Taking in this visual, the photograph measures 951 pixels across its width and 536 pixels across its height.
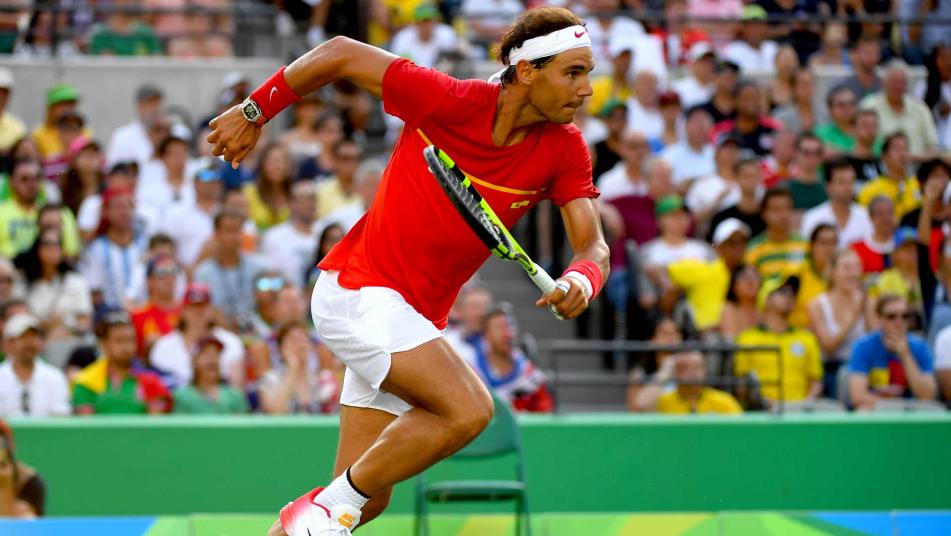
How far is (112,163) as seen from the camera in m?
11.9

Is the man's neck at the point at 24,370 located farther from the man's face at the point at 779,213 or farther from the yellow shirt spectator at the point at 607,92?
the yellow shirt spectator at the point at 607,92

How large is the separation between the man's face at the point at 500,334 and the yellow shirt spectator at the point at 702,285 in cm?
151

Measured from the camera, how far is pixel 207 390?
952 cm

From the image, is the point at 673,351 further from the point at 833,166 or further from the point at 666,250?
the point at 833,166

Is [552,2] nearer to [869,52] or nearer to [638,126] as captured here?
[638,126]

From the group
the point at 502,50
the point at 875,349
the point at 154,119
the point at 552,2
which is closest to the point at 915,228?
the point at 875,349

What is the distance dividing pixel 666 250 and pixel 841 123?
300cm

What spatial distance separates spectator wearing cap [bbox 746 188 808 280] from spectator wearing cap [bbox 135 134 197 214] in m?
4.22

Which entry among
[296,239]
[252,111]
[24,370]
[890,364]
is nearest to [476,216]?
[252,111]

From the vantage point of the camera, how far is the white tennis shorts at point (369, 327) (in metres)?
5.30

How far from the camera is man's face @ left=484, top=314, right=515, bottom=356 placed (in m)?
9.77

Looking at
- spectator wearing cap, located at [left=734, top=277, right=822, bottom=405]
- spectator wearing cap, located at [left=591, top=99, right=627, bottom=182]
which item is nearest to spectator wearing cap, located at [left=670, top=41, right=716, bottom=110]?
spectator wearing cap, located at [left=591, top=99, right=627, bottom=182]

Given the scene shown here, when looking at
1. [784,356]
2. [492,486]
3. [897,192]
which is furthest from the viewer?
[897,192]

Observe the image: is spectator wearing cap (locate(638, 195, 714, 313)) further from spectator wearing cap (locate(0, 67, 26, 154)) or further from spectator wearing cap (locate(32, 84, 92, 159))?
spectator wearing cap (locate(0, 67, 26, 154))
